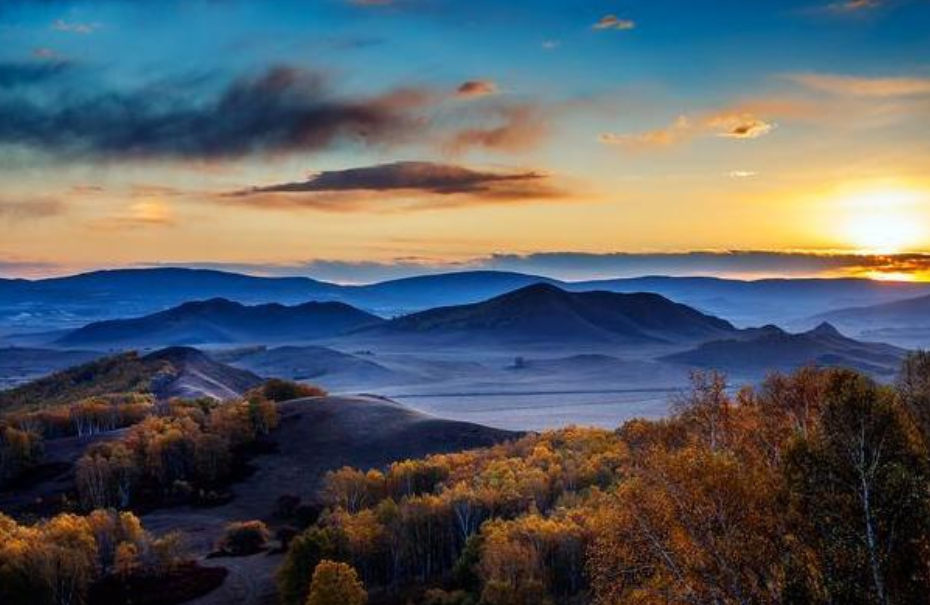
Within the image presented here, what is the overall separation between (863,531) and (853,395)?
3.73 m

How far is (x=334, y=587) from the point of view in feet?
188

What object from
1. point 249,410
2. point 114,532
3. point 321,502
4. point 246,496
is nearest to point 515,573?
point 114,532

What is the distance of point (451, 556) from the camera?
86.1 m

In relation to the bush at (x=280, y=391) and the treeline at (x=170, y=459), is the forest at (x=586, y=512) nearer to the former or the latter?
the treeline at (x=170, y=459)

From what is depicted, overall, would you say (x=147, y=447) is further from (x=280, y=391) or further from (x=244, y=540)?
(x=280, y=391)

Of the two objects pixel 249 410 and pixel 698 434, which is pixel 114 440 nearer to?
pixel 249 410

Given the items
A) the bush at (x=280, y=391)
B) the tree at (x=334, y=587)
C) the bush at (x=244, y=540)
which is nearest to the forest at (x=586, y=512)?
the tree at (x=334, y=587)

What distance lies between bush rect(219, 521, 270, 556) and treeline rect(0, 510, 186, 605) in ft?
18.2

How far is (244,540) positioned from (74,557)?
25965 millimetres

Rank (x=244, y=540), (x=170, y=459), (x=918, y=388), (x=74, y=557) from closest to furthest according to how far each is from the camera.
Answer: (x=918, y=388) → (x=74, y=557) → (x=244, y=540) → (x=170, y=459)

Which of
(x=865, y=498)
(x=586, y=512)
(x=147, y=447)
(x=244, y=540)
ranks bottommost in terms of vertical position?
(x=244, y=540)

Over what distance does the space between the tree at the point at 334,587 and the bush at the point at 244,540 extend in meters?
41.0

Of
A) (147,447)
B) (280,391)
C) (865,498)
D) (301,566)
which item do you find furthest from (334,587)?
(280,391)

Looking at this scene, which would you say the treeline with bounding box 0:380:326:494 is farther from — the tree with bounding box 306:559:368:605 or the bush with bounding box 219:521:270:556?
the tree with bounding box 306:559:368:605
